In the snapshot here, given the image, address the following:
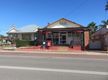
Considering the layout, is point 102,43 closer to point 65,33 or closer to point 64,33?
point 65,33

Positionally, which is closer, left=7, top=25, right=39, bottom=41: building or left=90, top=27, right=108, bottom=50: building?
left=90, top=27, right=108, bottom=50: building

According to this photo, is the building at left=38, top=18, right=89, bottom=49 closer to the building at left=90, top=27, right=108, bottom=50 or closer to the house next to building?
the house next to building

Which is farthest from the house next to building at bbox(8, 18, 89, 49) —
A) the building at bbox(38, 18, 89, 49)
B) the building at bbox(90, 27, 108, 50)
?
the building at bbox(90, 27, 108, 50)

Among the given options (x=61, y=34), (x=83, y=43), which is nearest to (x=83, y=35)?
(x=83, y=43)

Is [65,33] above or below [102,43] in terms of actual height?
above

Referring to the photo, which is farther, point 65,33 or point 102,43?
point 65,33

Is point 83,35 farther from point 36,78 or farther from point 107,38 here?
point 36,78

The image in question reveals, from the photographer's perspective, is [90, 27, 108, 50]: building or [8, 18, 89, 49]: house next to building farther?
[8, 18, 89, 49]: house next to building

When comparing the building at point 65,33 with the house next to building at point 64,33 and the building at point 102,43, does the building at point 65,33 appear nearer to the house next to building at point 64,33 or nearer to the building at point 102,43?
the house next to building at point 64,33

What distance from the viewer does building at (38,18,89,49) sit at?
144 ft

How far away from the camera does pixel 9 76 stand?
11.6m

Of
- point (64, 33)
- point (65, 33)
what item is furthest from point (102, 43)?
point (64, 33)

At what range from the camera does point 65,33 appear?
46.9m

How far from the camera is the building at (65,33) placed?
144ft
